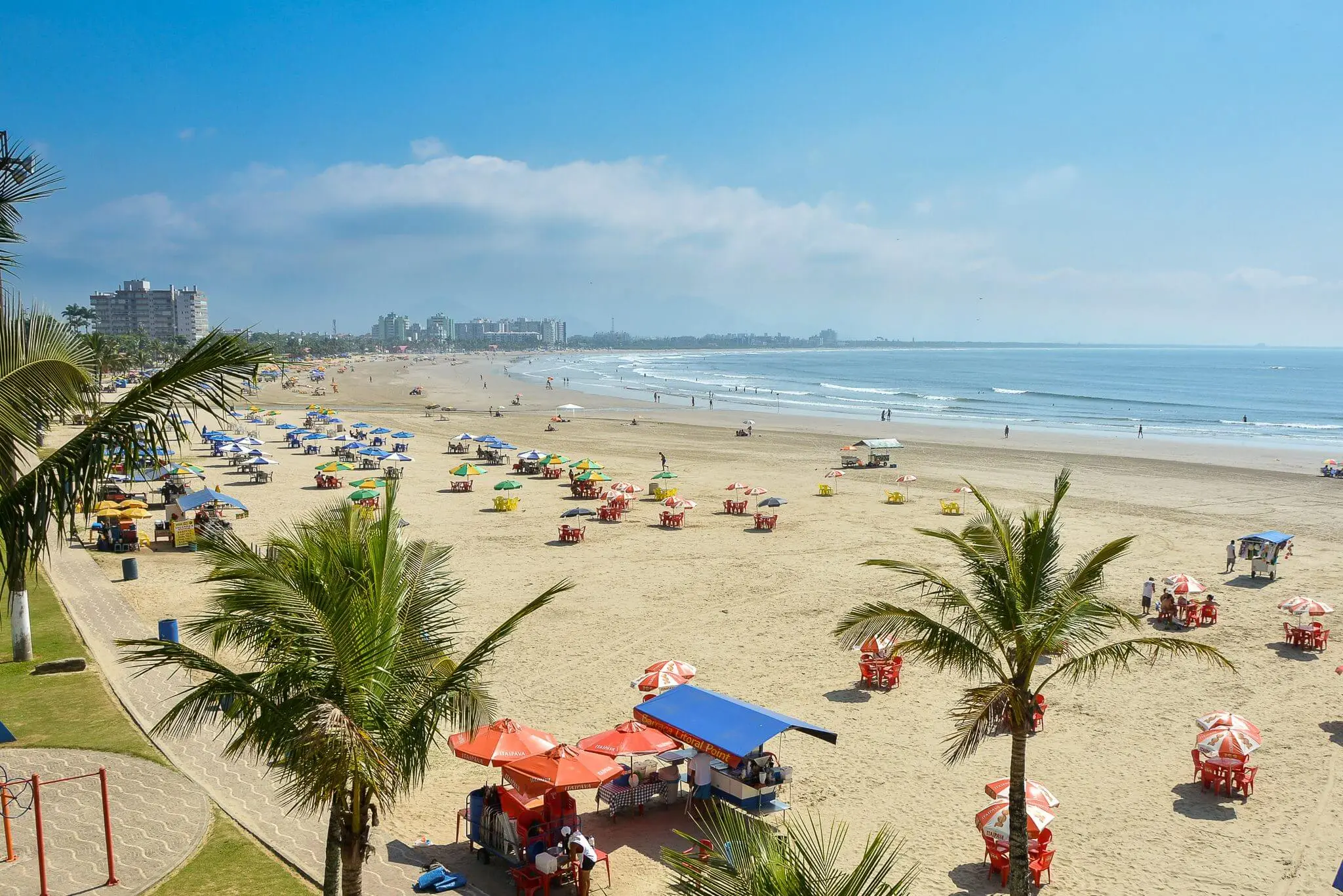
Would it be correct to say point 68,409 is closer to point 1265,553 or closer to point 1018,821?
point 1018,821

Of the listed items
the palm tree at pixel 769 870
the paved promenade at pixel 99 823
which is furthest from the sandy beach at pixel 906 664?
the palm tree at pixel 769 870

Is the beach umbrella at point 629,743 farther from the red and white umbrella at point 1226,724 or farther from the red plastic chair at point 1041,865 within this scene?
the red and white umbrella at point 1226,724

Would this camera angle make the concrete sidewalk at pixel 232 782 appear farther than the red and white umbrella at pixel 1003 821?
No

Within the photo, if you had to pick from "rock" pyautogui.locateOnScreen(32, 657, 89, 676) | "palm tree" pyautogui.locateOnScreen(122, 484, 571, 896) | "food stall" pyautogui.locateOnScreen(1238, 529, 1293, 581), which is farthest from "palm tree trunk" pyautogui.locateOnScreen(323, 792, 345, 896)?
"food stall" pyautogui.locateOnScreen(1238, 529, 1293, 581)

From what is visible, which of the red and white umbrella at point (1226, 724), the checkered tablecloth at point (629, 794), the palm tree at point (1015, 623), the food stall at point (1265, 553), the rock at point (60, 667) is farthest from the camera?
the food stall at point (1265, 553)

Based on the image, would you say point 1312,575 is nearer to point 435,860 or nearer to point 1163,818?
point 1163,818

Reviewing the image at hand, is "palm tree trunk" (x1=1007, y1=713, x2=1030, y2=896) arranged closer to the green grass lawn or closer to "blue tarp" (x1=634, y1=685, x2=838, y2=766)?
"blue tarp" (x1=634, y1=685, x2=838, y2=766)

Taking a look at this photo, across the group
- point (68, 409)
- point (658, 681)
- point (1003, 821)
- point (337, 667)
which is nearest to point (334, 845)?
point (337, 667)
